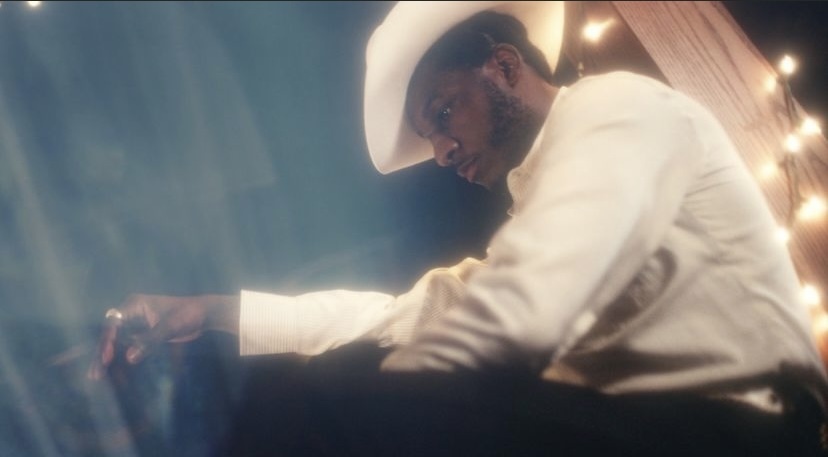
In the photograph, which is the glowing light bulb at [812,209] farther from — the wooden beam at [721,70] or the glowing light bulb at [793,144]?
the glowing light bulb at [793,144]

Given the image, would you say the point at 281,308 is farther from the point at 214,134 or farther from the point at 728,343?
the point at 728,343

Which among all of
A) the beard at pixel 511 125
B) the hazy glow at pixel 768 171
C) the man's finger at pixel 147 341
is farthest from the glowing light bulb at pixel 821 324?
the man's finger at pixel 147 341

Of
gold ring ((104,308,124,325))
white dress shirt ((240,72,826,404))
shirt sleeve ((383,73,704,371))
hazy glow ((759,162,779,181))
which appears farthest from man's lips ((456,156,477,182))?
gold ring ((104,308,124,325))

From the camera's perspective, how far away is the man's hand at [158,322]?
1.05 m

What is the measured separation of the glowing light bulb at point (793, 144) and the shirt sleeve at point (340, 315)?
0.82 metres

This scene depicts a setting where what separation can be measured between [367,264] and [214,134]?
27.6 inches

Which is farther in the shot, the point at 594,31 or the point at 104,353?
the point at 594,31

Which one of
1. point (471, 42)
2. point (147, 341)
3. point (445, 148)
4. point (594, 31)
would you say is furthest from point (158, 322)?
point (594, 31)

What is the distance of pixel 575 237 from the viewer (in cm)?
69

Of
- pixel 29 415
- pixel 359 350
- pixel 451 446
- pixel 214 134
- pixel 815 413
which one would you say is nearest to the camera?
pixel 451 446

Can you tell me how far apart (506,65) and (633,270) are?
867 mm

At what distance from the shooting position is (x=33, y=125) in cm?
147

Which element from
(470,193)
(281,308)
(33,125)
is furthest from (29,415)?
(470,193)

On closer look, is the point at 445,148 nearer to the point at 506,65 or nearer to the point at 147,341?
the point at 506,65
